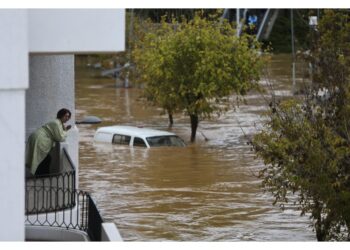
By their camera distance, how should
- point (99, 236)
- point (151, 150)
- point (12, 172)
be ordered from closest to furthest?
point (12, 172), point (99, 236), point (151, 150)

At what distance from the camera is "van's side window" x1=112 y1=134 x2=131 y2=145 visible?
38.8m

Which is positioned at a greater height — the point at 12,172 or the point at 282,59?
the point at 12,172

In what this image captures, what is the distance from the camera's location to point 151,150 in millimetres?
37688

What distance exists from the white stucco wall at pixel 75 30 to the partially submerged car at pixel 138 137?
2705 centimetres

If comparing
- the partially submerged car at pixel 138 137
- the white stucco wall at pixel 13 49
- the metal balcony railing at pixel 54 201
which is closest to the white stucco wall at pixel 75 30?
the white stucco wall at pixel 13 49

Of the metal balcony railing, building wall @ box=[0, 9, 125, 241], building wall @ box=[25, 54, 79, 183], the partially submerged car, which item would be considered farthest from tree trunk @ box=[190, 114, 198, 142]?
building wall @ box=[0, 9, 125, 241]

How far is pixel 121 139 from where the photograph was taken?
39031 mm

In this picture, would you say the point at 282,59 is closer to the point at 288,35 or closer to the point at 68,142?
the point at 288,35

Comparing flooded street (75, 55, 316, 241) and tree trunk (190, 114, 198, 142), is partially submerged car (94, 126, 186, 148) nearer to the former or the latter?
flooded street (75, 55, 316, 241)

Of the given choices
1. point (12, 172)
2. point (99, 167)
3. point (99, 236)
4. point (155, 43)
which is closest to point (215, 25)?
point (155, 43)

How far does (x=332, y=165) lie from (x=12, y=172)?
8.41 m

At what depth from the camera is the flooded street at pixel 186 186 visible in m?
25.4

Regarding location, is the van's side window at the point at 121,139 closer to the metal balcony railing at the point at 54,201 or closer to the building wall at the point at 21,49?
the metal balcony railing at the point at 54,201

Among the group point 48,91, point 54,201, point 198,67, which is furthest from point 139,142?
point 54,201
